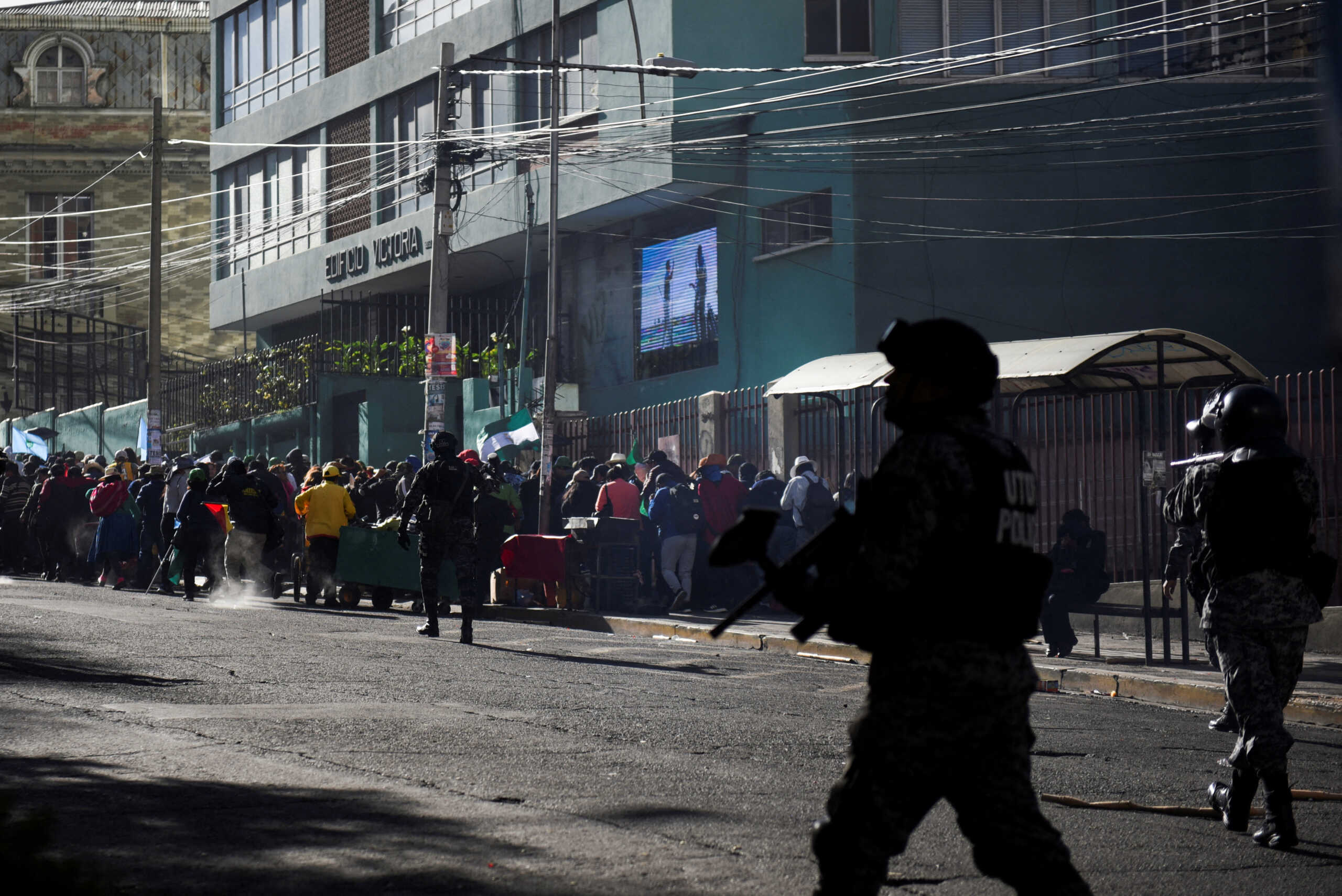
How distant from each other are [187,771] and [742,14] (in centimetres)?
2186

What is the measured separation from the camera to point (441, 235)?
22891 millimetres

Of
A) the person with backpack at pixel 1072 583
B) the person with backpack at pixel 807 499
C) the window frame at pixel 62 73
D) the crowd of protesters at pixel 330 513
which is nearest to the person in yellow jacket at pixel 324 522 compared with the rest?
the crowd of protesters at pixel 330 513

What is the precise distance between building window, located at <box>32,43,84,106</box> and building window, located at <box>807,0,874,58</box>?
1374 inches

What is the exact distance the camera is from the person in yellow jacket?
19375 millimetres

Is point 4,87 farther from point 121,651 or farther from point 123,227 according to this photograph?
point 121,651

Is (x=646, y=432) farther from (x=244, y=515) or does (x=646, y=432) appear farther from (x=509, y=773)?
(x=509, y=773)

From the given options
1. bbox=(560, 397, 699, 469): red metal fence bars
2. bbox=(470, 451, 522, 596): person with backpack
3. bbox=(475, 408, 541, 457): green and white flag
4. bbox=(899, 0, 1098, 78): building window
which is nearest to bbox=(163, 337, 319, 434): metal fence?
bbox=(475, 408, 541, 457): green and white flag

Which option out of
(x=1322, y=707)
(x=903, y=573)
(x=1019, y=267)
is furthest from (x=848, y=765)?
(x=1019, y=267)

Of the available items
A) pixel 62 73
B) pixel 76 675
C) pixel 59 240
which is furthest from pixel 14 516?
pixel 62 73

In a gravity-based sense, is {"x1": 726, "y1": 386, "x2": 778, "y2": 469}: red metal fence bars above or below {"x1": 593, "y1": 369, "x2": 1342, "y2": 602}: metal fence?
above

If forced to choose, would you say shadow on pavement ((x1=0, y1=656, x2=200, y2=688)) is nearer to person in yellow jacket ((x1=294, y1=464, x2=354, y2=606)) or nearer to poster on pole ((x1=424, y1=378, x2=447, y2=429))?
person in yellow jacket ((x1=294, y1=464, x2=354, y2=606))

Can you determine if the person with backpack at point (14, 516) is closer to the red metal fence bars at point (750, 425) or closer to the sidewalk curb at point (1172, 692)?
the red metal fence bars at point (750, 425)

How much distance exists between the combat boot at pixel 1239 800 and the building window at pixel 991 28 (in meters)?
20.4

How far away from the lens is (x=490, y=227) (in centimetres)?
3189
